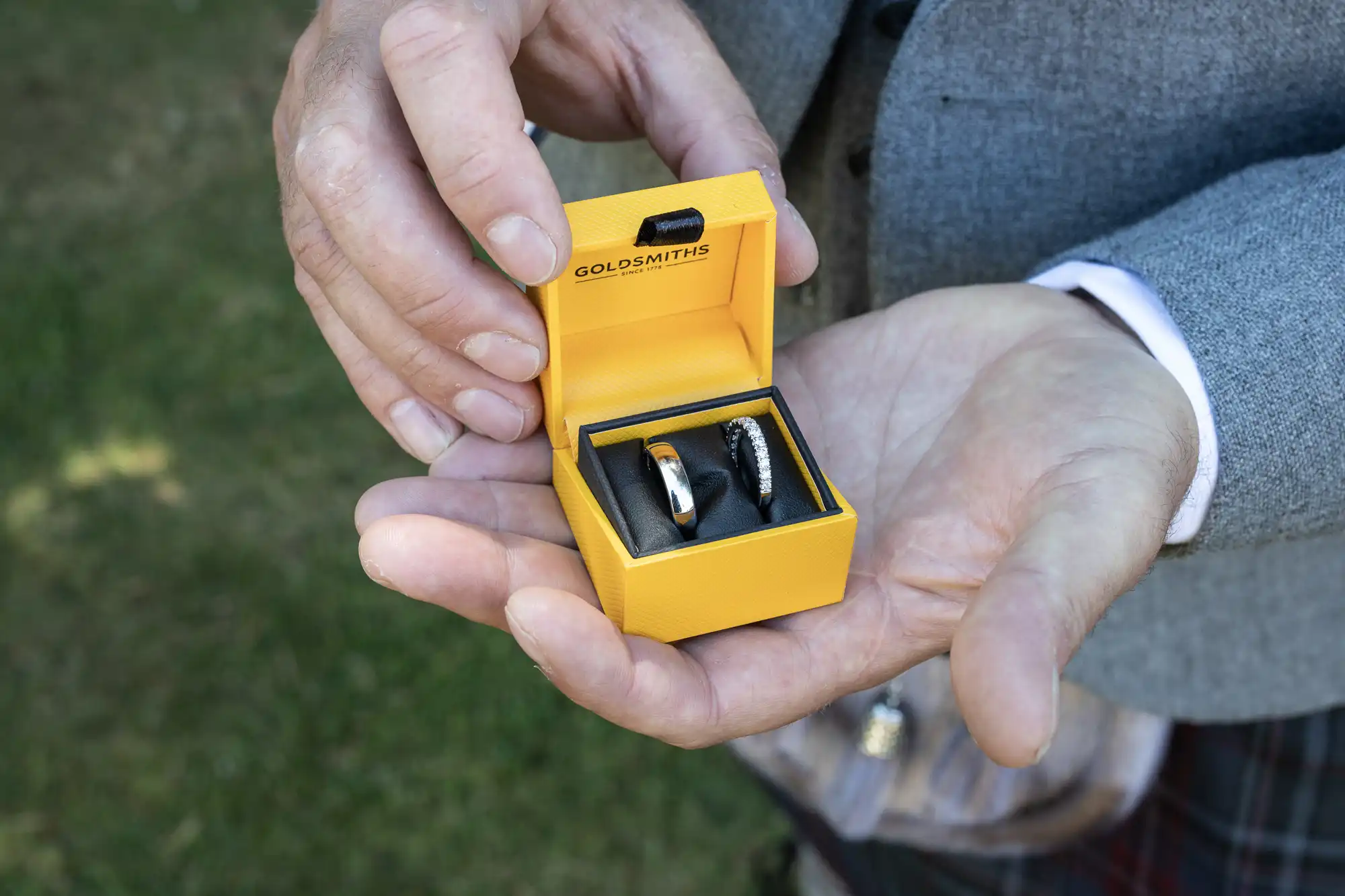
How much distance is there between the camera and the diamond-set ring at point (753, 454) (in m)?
1.81

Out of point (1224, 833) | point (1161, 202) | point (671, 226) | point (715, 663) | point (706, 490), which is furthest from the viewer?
point (1224, 833)

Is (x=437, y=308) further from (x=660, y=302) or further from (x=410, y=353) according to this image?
(x=660, y=302)

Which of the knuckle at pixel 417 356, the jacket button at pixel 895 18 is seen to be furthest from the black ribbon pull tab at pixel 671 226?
the jacket button at pixel 895 18

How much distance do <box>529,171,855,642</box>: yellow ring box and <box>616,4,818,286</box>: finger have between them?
0.07m

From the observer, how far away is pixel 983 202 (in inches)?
83.0

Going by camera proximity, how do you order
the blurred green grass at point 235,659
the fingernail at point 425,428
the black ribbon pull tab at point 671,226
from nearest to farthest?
the black ribbon pull tab at point 671,226 < the fingernail at point 425,428 < the blurred green grass at point 235,659

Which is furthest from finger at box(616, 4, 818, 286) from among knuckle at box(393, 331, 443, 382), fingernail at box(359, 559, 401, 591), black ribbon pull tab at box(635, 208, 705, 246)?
fingernail at box(359, 559, 401, 591)

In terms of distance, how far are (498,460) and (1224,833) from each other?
66.9 inches

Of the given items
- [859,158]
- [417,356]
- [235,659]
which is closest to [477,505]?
[417,356]

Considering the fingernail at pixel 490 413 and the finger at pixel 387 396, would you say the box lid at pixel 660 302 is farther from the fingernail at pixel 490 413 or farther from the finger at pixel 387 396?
the finger at pixel 387 396

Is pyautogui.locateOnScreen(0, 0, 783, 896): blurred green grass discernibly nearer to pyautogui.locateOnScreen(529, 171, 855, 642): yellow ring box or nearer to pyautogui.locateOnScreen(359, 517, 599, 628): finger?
pyautogui.locateOnScreen(529, 171, 855, 642): yellow ring box

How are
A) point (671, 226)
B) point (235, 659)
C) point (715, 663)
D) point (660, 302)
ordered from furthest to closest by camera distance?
point (235, 659) < point (660, 302) < point (671, 226) < point (715, 663)

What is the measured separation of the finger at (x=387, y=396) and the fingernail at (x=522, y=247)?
43 centimetres

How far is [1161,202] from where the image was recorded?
6.91ft
